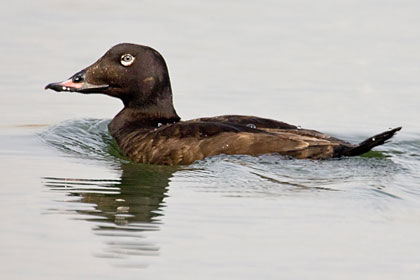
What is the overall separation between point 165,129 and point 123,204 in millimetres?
1648

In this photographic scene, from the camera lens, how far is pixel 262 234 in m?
6.70

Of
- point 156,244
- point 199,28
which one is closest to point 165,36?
point 199,28

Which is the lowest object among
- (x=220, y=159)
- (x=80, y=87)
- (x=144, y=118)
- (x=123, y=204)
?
(x=123, y=204)

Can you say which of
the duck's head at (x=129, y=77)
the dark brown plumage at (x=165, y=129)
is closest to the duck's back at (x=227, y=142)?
the dark brown plumage at (x=165, y=129)

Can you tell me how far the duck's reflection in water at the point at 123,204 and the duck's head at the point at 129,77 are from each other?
0.95m

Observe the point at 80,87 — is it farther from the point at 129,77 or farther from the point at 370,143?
the point at 370,143

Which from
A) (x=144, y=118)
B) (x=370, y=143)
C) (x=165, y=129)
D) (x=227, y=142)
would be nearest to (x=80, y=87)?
(x=144, y=118)

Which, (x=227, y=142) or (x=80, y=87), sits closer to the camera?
(x=227, y=142)

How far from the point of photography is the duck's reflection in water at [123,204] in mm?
6430

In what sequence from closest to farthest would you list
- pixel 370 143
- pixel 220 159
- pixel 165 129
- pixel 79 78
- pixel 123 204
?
pixel 123 204 < pixel 370 143 < pixel 220 159 < pixel 165 129 < pixel 79 78

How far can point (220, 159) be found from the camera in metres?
8.67

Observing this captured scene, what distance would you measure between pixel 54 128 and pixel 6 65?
6.50ft

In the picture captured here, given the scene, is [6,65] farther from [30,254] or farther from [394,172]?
[30,254]

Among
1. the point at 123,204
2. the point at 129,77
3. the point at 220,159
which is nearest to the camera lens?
the point at 123,204
